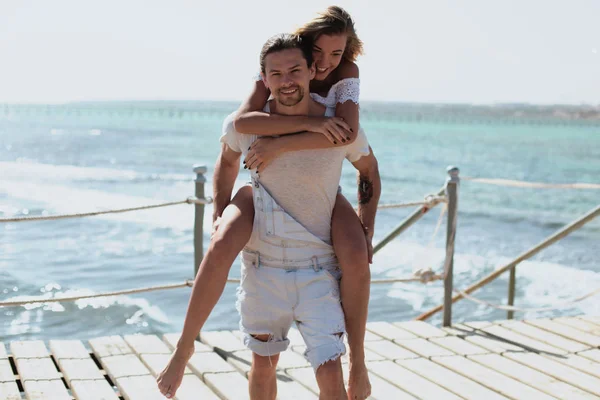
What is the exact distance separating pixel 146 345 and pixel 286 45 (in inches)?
105

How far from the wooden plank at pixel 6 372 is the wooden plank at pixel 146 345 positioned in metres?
0.71

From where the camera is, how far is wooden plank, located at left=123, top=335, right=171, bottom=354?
4.77 metres

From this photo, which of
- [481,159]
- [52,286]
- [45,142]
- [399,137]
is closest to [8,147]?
[45,142]

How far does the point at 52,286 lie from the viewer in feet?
31.1

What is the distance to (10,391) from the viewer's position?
406cm

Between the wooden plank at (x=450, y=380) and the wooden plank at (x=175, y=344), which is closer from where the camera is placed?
the wooden plank at (x=450, y=380)

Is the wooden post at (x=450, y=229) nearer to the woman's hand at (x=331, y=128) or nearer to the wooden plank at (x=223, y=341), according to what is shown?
the wooden plank at (x=223, y=341)

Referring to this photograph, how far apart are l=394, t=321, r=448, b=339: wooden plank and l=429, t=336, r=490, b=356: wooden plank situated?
0.08 m

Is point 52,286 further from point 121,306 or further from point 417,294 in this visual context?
point 417,294

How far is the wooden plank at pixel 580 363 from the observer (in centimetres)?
459

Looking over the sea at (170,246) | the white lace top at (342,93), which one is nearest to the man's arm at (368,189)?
the white lace top at (342,93)

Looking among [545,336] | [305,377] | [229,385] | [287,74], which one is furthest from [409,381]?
[287,74]

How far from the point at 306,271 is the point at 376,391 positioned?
4.89ft

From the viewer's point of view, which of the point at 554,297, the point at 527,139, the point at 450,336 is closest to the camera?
the point at 450,336
